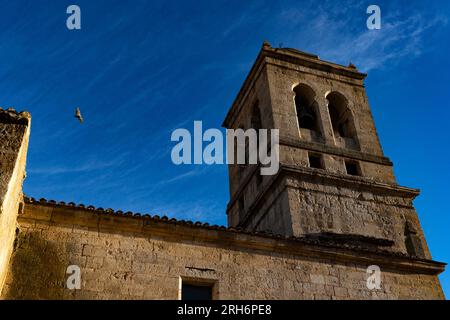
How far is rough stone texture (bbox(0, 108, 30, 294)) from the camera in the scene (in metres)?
6.09

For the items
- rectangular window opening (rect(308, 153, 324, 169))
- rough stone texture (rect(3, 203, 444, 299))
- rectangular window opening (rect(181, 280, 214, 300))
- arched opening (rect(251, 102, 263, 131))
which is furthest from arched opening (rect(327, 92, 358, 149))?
rectangular window opening (rect(181, 280, 214, 300))

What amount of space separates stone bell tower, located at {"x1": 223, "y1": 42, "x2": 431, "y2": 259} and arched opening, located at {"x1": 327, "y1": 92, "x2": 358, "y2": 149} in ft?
0.13

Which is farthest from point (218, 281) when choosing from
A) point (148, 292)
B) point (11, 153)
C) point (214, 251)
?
point (11, 153)

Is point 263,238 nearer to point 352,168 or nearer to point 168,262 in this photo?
point 168,262

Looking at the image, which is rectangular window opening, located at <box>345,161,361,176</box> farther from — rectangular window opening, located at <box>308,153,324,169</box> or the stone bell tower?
rectangular window opening, located at <box>308,153,324,169</box>

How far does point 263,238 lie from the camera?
906cm

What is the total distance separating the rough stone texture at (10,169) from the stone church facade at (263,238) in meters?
0.02

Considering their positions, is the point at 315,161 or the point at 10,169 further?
the point at 315,161

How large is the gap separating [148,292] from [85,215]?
1774 mm

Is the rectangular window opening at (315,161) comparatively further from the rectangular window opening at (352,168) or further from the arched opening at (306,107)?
the arched opening at (306,107)

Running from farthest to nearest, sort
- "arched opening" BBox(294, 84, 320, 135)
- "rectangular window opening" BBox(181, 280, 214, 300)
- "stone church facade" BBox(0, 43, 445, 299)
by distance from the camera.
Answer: "arched opening" BBox(294, 84, 320, 135) < "rectangular window opening" BBox(181, 280, 214, 300) < "stone church facade" BBox(0, 43, 445, 299)

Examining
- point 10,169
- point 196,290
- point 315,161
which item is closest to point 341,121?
point 315,161

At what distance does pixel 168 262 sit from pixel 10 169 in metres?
3.31
